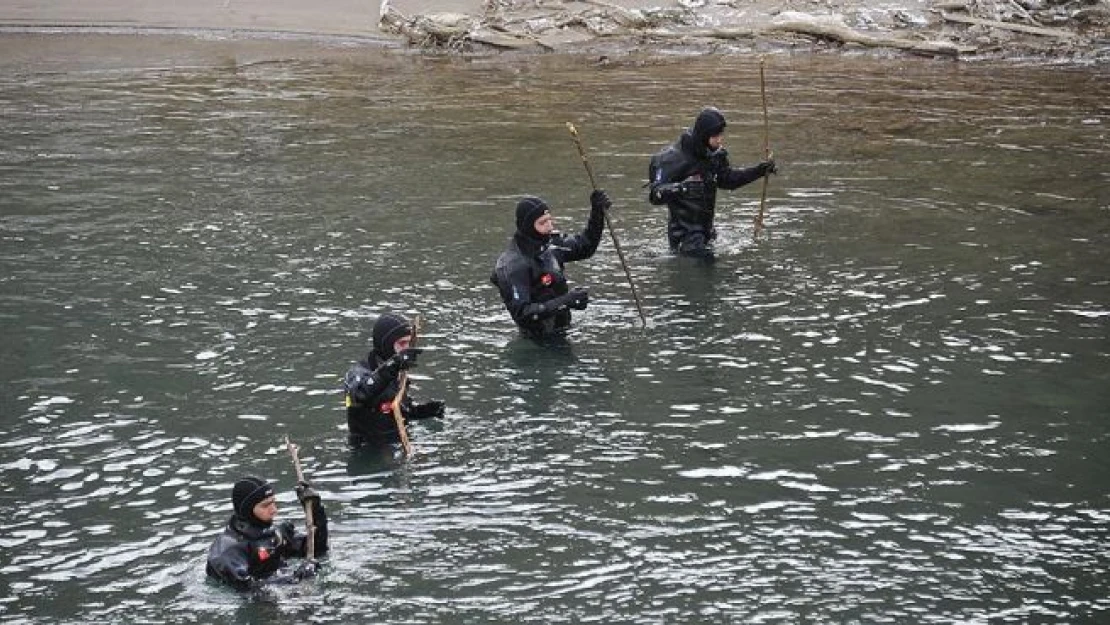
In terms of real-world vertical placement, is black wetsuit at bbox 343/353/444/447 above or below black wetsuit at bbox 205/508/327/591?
above

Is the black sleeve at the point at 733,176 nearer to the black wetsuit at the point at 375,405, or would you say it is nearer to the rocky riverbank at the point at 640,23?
the black wetsuit at the point at 375,405

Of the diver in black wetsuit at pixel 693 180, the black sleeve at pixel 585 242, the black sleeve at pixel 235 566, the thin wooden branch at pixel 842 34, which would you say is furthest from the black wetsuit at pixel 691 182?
the thin wooden branch at pixel 842 34

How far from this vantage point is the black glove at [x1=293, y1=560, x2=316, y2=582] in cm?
1101

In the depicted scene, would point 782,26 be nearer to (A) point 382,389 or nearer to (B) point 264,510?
(A) point 382,389

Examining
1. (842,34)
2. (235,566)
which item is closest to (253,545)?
(235,566)

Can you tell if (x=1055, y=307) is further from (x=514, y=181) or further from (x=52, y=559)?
(x=52, y=559)

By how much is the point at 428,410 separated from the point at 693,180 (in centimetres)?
657

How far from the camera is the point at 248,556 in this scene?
10.8 meters

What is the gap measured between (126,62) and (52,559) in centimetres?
2441

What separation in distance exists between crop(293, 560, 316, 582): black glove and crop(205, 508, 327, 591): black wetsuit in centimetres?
2

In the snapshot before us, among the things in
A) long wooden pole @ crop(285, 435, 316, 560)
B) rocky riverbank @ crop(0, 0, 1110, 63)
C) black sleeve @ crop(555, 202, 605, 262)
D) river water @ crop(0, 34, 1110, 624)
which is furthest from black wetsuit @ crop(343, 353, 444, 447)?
Answer: rocky riverbank @ crop(0, 0, 1110, 63)

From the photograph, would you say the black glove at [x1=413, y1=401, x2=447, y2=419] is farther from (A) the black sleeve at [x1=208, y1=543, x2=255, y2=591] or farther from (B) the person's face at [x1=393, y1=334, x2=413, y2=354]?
(A) the black sleeve at [x1=208, y1=543, x2=255, y2=591]

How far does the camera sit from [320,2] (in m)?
39.9

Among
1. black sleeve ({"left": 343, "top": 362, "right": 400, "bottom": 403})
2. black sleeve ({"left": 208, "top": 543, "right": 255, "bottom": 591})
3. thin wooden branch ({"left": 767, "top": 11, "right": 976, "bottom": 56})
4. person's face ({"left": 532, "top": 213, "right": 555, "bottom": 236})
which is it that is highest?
thin wooden branch ({"left": 767, "top": 11, "right": 976, "bottom": 56})
